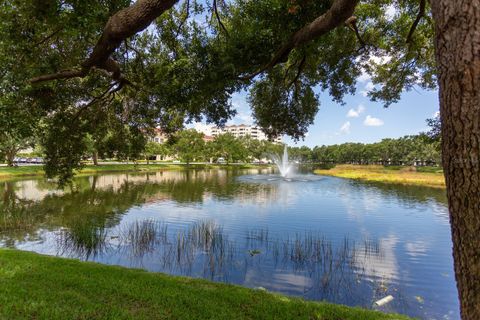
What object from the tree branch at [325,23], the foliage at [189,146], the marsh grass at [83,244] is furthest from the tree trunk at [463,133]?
the foliage at [189,146]

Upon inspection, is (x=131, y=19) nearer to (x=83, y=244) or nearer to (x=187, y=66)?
(x=187, y=66)

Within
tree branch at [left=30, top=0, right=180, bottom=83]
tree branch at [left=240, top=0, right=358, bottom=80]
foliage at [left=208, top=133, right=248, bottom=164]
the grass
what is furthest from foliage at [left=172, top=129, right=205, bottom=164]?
tree branch at [left=30, top=0, right=180, bottom=83]

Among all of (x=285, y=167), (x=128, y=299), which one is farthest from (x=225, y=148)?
(x=128, y=299)

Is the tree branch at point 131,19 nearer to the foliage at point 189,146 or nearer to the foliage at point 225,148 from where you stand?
the foliage at point 189,146

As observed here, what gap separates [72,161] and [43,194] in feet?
53.3

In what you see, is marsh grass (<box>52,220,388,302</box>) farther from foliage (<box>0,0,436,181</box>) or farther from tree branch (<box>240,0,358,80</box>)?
tree branch (<box>240,0,358,80</box>)

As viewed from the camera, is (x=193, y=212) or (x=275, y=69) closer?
(x=275, y=69)

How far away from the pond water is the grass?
2.57 meters

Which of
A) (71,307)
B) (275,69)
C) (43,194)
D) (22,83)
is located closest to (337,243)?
(275,69)

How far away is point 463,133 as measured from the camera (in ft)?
5.78

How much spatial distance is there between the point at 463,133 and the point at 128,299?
207 inches

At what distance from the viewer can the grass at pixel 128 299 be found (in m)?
4.56

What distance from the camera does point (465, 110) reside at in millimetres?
1760

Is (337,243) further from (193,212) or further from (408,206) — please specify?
(408,206)
